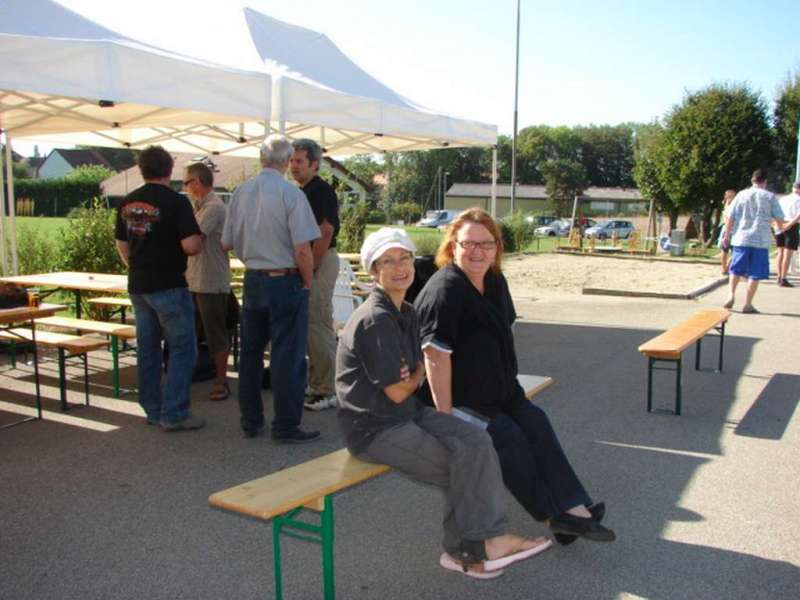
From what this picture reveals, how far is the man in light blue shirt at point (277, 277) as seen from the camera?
4.90 metres

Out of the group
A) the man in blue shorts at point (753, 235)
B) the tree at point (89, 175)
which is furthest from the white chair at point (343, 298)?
the tree at point (89, 175)

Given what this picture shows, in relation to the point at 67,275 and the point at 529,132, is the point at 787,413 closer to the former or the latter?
the point at 67,275

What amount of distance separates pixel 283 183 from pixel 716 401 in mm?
3823

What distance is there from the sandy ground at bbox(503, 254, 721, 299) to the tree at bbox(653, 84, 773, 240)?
7.43 metres

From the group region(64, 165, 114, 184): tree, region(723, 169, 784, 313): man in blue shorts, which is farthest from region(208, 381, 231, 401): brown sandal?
region(64, 165, 114, 184): tree

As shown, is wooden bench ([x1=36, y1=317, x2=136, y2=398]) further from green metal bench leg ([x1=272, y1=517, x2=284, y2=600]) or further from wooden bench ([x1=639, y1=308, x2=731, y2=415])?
wooden bench ([x1=639, y1=308, x2=731, y2=415])

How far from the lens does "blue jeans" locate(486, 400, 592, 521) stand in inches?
137

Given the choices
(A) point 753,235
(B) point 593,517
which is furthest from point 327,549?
(A) point 753,235

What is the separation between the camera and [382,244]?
3.39 meters

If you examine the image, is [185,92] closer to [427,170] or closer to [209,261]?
[209,261]

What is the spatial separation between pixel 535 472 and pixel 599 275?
1424 cm

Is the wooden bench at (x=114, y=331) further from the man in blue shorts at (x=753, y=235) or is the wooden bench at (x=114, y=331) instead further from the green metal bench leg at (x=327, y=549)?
the man in blue shorts at (x=753, y=235)

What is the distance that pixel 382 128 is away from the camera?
7.72 metres

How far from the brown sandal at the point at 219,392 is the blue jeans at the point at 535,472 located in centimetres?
311
